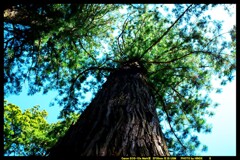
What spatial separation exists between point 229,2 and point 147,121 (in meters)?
3.44

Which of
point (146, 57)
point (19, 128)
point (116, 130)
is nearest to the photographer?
point (116, 130)

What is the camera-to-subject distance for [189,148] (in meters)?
5.98

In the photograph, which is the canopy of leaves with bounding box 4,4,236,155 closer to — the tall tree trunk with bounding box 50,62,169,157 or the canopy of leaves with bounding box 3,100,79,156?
the tall tree trunk with bounding box 50,62,169,157

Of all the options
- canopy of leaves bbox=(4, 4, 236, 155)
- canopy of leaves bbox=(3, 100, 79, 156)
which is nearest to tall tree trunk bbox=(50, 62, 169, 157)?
canopy of leaves bbox=(4, 4, 236, 155)


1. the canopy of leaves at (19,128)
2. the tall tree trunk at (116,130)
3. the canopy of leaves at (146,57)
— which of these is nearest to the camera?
the tall tree trunk at (116,130)

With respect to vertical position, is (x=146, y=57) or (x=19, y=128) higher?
(x=146, y=57)

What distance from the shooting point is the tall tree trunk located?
6.81 ft

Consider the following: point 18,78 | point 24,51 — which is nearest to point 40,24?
point 24,51

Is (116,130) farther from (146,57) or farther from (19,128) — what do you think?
(19,128)

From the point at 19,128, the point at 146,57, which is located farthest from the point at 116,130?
the point at 19,128

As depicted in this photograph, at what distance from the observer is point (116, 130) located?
2342 mm

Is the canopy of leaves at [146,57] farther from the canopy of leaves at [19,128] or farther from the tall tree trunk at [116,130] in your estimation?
the canopy of leaves at [19,128]

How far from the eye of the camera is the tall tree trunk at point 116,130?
208 centimetres

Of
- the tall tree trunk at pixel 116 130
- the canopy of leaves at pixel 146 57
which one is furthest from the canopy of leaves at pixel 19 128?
the tall tree trunk at pixel 116 130
